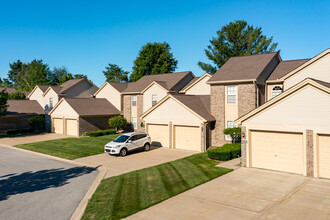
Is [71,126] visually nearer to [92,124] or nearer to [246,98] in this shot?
[92,124]

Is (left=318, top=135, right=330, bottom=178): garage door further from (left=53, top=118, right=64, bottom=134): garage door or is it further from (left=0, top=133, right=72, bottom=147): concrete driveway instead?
(left=53, top=118, right=64, bottom=134): garage door

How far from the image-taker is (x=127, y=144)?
21.6 m

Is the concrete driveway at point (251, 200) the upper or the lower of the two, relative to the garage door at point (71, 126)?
lower

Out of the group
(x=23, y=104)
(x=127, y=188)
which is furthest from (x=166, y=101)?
(x=23, y=104)

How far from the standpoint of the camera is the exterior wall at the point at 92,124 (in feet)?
110

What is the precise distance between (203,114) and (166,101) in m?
3.83

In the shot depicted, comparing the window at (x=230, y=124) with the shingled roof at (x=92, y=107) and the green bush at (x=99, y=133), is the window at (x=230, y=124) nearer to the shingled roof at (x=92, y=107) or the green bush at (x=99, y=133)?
the green bush at (x=99, y=133)

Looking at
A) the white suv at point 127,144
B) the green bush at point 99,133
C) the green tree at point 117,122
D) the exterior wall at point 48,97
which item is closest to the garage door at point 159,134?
the white suv at point 127,144

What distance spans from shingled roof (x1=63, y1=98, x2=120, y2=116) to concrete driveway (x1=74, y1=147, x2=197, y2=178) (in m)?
13.5

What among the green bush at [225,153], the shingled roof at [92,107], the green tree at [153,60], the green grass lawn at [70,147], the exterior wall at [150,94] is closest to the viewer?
the green bush at [225,153]

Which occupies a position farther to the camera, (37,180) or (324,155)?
(37,180)

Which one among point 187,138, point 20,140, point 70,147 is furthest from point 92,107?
point 187,138

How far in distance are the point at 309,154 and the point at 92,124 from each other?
88.9 feet

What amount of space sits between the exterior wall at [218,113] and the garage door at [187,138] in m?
2.01
